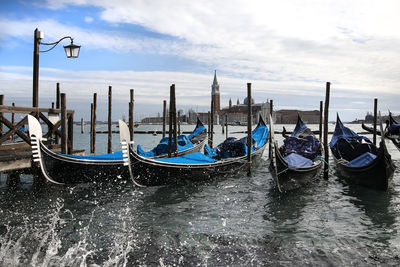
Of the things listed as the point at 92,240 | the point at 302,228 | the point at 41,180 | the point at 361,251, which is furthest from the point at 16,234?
the point at 361,251

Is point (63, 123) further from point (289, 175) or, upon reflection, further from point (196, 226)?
point (289, 175)

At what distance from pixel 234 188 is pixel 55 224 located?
395cm

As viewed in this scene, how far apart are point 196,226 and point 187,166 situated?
2250 mm

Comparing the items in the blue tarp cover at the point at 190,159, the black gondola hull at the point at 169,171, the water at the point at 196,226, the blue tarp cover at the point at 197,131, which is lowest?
the water at the point at 196,226

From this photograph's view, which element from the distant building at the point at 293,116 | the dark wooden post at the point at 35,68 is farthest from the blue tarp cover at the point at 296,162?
the distant building at the point at 293,116

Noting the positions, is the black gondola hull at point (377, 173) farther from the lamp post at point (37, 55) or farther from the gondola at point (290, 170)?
the lamp post at point (37, 55)

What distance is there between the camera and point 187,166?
733 cm

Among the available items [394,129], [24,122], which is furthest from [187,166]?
[394,129]

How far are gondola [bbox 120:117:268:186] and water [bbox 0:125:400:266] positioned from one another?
305 millimetres

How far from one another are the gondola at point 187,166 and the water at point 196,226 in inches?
12.0

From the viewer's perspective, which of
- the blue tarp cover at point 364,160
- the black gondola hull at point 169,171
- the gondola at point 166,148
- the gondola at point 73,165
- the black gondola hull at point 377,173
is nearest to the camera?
the gondola at point 73,165

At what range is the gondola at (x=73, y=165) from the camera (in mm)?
5849

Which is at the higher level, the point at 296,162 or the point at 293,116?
the point at 293,116

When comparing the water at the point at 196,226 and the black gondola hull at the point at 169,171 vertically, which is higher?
the black gondola hull at the point at 169,171
